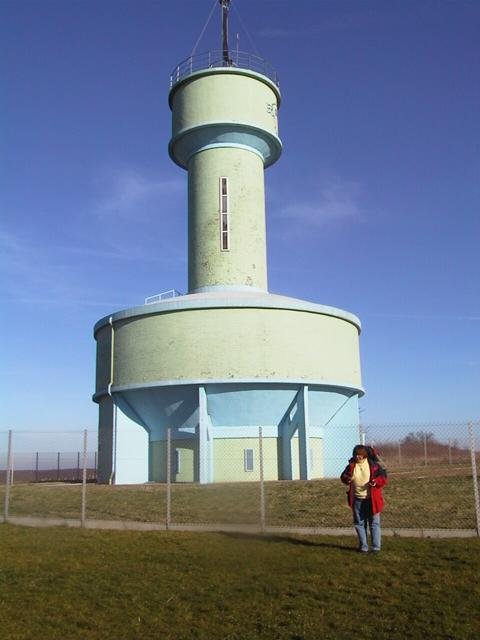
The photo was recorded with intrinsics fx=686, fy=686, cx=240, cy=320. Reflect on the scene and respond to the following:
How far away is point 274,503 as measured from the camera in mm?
16688

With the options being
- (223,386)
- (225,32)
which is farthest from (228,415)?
(225,32)

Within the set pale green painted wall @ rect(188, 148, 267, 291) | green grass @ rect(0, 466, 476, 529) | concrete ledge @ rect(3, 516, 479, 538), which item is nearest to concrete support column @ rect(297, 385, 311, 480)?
green grass @ rect(0, 466, 476, 529)

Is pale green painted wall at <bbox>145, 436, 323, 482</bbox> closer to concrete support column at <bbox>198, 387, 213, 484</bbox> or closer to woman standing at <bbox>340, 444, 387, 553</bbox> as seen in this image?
concrete support column at <bbox>198, 387, 213, 484</bbox>

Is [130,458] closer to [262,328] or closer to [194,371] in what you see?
[194,371]

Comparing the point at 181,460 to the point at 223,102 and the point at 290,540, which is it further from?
the point at 223,102

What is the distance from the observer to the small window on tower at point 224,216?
87.5 ft

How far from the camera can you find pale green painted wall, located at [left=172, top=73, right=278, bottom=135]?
2728 centimetres

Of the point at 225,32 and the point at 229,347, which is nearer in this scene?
the point at 229,347

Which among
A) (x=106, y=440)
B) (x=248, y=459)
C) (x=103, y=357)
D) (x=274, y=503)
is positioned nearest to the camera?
(x=274, y=503)

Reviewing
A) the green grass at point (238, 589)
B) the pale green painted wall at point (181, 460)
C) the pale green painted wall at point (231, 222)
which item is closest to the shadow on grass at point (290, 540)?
the green grass at point (238, 589)

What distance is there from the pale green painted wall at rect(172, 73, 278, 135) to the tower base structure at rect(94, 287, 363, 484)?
25.1ft

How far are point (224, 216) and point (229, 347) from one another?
6538mm

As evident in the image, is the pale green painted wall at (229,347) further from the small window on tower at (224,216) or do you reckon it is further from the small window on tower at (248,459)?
the small window on tower at (224,216)

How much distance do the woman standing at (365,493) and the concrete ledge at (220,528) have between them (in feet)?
3.98
